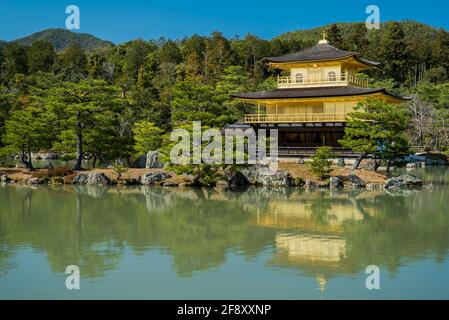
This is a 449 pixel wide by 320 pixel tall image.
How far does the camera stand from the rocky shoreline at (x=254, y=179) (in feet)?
73.2

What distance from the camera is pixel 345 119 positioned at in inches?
1022

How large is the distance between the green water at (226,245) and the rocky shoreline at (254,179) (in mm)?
2518

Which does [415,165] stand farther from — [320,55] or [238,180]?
[238,180]

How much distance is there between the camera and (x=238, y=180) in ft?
75.7

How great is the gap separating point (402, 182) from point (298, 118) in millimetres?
7319

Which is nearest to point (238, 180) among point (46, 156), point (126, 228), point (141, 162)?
point (141, 162)

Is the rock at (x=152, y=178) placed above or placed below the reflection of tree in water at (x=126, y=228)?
above

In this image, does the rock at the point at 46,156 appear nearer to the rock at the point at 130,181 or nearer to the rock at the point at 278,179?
the rock at the point at 130,181

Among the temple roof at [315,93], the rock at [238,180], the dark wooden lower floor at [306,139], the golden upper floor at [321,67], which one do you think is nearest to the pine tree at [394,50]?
the golden upper floor at [321,67]

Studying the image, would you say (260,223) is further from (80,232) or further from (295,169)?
(295,169)

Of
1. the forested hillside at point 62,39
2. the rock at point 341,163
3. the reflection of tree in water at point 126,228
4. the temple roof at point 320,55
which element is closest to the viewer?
the reflection of tree in water at point 126,228

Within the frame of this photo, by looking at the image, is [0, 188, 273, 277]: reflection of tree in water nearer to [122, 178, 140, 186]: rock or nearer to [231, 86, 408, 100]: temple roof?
[122, 178, 140, 186]: rock

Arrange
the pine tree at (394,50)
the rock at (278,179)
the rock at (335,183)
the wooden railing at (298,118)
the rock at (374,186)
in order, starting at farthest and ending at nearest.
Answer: the pine tree at (394,50), the wooden railing at (298,118), the rock at (278,179), the rock at (335,183), the rock at (374,186)

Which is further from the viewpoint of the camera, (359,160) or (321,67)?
(321,67)
